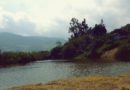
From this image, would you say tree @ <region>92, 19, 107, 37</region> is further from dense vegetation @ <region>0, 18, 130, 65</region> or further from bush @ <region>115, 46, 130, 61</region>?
bush @ <region>115, 46, 130, 61</region>

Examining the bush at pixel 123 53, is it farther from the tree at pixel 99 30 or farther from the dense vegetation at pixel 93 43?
the tree at pixel 99 30

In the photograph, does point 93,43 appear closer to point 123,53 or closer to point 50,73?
point 123,53

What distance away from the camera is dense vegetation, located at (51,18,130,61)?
516 ft

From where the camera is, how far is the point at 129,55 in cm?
14450

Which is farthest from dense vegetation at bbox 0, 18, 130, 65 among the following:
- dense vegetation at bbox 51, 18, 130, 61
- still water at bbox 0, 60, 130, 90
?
still water at bbox 0, 60, 130, 90

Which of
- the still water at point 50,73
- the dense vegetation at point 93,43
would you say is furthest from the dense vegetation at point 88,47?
the still water at point 50,73

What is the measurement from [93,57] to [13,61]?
33.8 meters

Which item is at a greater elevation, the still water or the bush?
Answer: the bush

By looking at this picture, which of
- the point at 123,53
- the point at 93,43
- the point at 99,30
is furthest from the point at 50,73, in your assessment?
the point at 99,30

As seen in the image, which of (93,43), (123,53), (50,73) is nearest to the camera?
(50,73)

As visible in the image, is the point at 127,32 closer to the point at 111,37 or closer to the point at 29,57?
the point at 111,37

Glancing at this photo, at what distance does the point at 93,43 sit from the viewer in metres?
167

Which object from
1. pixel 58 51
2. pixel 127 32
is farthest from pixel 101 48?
pixel 58 51

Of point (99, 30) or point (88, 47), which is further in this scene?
point (99, 30)
